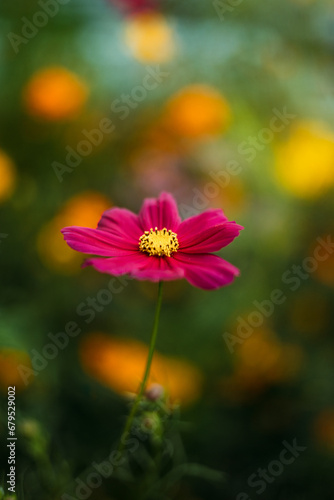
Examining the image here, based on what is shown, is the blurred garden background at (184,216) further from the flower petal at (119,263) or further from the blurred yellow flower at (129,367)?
the flower petal at (119,263)

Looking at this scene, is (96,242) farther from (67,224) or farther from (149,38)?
(149,38)

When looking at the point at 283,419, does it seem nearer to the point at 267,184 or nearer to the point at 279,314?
the point at 279,314

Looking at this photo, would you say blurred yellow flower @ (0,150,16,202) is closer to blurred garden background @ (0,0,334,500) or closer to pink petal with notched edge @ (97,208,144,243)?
blurred garden background @ (0,0,334,500)

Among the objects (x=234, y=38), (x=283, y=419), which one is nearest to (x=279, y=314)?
(x=283, y=419)

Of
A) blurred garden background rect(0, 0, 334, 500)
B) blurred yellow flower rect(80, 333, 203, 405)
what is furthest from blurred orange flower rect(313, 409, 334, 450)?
blurred yellow flower rect(80, 333, 203, 405)

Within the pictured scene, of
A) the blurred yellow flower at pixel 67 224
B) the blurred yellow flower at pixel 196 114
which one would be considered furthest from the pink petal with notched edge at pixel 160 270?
the blurred yellow flower at pixel 196 114

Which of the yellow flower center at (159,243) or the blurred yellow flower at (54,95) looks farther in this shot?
the blurred yellow flower at (54,95)
